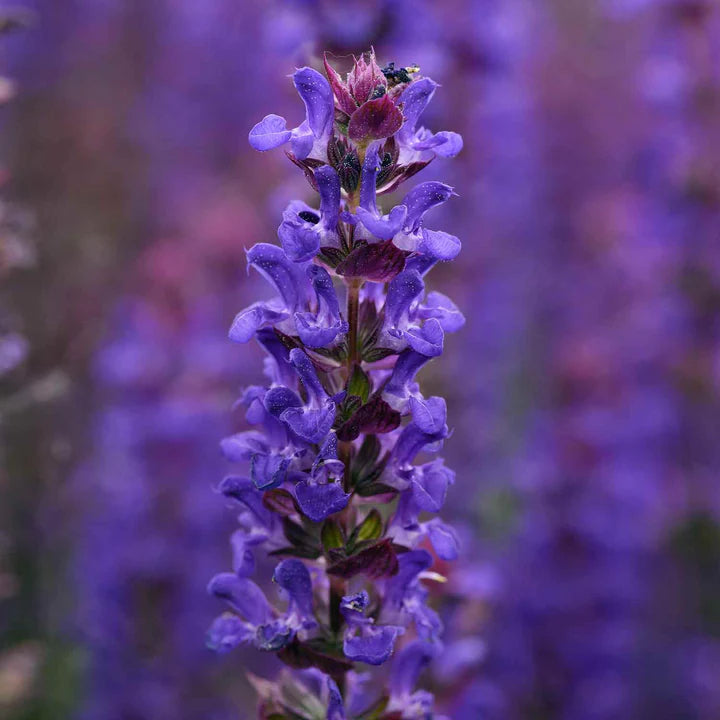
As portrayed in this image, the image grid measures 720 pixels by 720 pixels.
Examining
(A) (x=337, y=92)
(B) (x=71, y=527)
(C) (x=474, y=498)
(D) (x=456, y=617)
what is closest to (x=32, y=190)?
(B) (x=71, y=527)

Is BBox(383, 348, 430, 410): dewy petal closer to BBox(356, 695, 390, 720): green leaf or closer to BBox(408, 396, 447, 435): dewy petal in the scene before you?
BBox(408, 396, 447, 435): dewy petal

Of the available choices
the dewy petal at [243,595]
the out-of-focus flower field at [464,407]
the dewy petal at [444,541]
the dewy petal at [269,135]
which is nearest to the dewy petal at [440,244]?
the dewy petal at [269,135]

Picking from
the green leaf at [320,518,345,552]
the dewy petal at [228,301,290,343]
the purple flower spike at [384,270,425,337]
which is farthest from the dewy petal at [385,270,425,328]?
the green leaf at [320,518,345,552]

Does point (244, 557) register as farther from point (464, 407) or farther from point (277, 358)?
point (464, 407)

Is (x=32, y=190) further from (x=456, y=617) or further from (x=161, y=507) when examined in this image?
(x=456, y=617)

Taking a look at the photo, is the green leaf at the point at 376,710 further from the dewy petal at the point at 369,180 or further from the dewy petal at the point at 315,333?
the dewy petal at the point at 369,180
